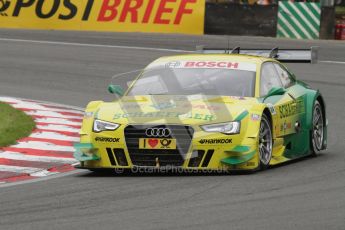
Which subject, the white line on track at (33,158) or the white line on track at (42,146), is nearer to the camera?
the white line on track at (33,158)

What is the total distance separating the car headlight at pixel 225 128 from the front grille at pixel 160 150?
6.7 inches

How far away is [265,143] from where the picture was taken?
11992 millimetres

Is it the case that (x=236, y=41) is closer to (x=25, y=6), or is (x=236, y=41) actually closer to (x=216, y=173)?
(x=25, y=6)

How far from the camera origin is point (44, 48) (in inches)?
1067

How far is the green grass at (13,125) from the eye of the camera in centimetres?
1426

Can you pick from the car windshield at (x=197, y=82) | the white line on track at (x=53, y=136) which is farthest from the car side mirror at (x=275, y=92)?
the white line on track at (x=53, y=136)

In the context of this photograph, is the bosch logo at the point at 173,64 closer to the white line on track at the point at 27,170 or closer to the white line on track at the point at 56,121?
the white line on track at the point at 27,170

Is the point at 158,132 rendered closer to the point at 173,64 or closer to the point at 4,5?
the point at 173,64

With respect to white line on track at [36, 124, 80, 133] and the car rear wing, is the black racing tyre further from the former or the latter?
white line on track at [36, 124, 80, 133]

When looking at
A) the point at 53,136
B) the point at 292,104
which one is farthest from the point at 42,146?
the point at 292,104

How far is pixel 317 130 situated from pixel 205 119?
268 centimetres

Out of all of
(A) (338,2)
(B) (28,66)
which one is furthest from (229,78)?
(A) (338,2)

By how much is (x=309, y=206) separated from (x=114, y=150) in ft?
9.19

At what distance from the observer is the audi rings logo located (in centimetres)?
1130
